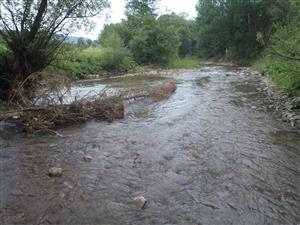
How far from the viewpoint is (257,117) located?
11539 millimetres

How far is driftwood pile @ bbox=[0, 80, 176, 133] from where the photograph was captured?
31.8ft

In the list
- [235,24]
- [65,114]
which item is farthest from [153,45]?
[65,114]

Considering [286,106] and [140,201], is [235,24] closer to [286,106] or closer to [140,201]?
[286,106]

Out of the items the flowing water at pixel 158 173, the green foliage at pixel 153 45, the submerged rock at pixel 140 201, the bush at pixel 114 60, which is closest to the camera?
the flowing water at pixel 158 173

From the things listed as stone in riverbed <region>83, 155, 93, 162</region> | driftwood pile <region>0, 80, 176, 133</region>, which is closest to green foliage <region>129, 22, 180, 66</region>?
driftwood pile <region>0, 80, 176, 133</region>

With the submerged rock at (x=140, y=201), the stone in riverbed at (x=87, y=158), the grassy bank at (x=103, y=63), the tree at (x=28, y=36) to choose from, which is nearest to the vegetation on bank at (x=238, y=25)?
the grassy bank at (x=103, y=63)

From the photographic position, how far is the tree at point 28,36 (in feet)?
40.6

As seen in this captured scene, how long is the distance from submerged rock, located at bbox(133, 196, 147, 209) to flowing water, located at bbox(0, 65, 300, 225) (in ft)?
0.27

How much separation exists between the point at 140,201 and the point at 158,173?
1342 millimetres

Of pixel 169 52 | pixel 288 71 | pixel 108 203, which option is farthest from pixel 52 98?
pixel 169 52

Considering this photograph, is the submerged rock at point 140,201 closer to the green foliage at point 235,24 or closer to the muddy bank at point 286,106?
the muddy bank at point 286,106

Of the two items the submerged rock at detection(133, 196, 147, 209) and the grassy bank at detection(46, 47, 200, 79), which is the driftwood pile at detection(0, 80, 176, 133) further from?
the grassy bank at detection(46, 47, 200, 79)

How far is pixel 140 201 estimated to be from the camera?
5414mm

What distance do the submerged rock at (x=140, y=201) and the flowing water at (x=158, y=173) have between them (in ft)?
0.27
